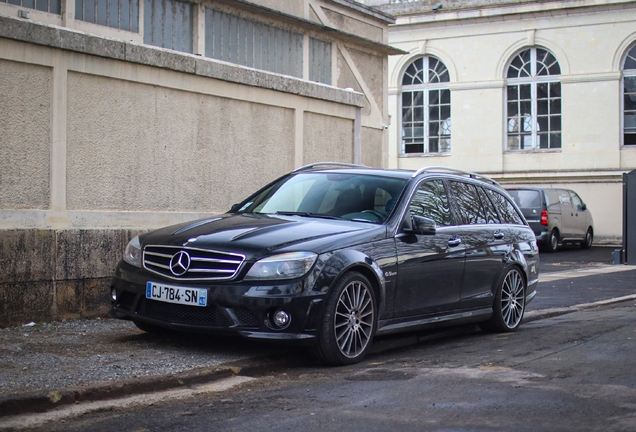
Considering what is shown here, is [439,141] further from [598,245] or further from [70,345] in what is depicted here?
[70,345]

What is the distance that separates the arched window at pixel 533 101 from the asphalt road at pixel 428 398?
2696 centimetres

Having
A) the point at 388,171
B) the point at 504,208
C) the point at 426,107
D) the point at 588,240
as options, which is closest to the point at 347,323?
the point at 388,171

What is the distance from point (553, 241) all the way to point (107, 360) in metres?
22.0

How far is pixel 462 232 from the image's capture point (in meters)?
8.98

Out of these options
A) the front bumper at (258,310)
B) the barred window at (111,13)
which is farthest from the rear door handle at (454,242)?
the barred window at (111,13)

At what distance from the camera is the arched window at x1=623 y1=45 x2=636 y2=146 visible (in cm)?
3291


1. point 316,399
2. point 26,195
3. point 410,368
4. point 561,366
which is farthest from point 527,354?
point 26,195

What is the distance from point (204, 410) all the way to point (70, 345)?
2393mm

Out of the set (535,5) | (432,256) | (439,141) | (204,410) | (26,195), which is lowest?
(204,410)

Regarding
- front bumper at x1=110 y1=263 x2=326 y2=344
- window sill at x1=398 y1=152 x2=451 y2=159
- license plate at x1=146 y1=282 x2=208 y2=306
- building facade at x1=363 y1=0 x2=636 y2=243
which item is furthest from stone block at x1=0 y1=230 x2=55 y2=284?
window sill at x1=398 y1=152 x2=451 y2=159

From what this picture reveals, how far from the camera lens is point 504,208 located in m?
10.3

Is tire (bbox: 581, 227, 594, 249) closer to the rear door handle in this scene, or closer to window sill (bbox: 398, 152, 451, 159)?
window sill (bbox: 398, 152, 451, 159)

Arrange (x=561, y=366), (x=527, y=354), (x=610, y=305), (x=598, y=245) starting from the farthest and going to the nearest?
1. (x=598, y=245)
2. (x=610, y=305)
3. (x=527, y=354)
4. (x=561, y=366)

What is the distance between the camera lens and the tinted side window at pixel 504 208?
10.1 metres
